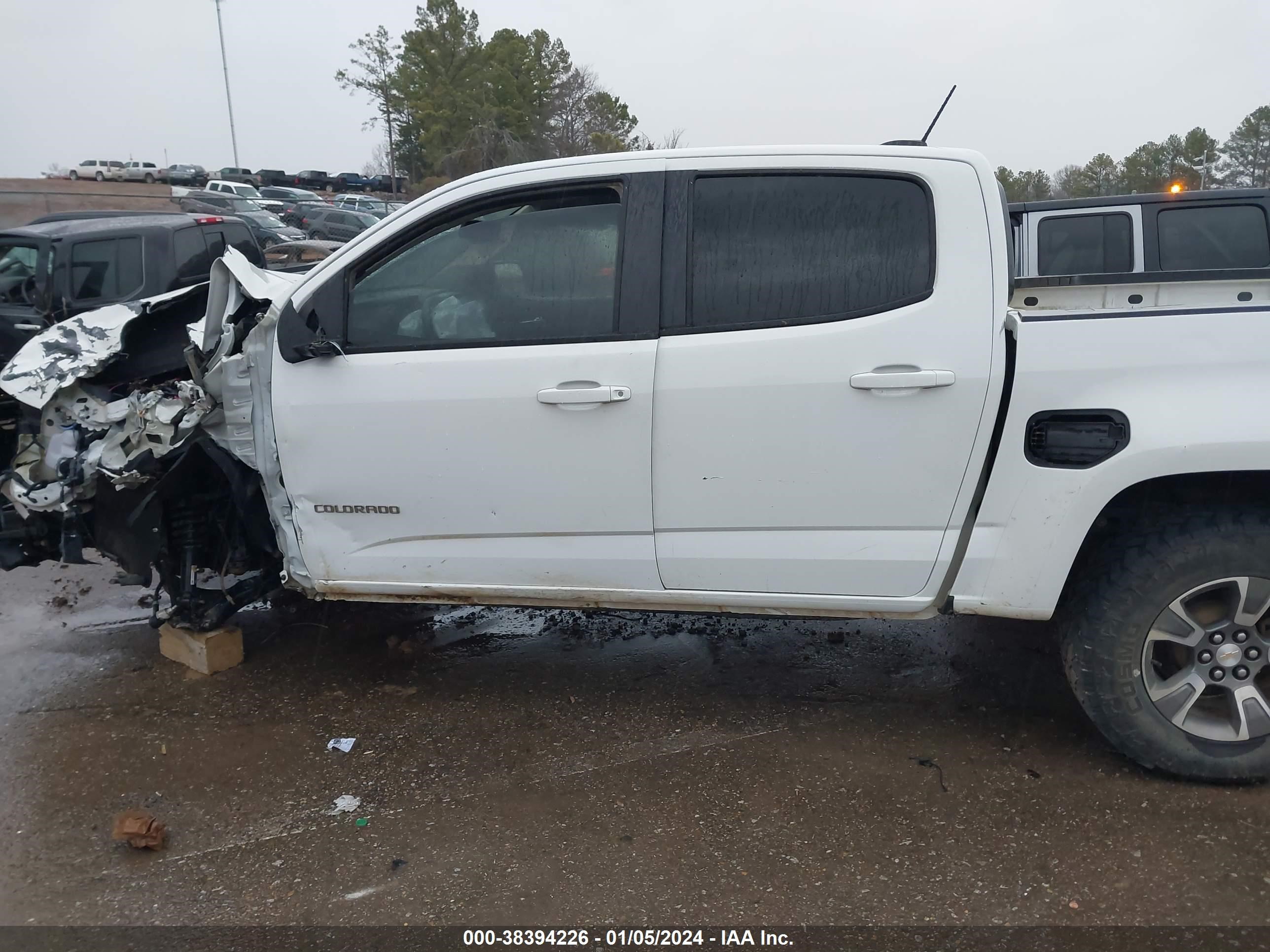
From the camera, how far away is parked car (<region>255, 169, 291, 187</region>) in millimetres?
56594

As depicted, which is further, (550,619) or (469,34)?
(469,34)

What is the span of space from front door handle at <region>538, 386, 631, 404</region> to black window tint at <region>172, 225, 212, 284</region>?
6.39m

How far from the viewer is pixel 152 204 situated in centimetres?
3316

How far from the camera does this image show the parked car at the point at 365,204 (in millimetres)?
38125

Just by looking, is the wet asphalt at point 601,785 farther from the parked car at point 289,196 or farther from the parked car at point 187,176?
the parked car at point 187,176

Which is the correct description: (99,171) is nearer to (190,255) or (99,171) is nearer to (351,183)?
(351,183)

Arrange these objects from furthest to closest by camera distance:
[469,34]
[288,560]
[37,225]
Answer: [469,34], [37,225], [288,560]

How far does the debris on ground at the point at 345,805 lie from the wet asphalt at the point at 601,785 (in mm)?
32

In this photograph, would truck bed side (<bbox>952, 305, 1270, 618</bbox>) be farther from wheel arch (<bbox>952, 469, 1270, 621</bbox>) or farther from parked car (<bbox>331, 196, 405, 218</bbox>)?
parked car (<bbox>331, 196, 405, 218</bbox>)

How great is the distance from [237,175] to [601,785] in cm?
6084

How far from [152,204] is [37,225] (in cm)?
2669

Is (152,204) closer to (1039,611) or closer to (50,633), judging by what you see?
(50,633)

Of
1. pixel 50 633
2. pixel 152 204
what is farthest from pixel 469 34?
pixel 50 633

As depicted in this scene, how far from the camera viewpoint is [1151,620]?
10.0 ft
